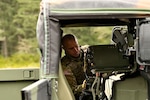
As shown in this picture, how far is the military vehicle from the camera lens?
10.9 ft

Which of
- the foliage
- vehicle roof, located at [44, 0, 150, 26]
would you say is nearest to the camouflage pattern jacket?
vehicle roof, located at [44, 0, 150, 26]

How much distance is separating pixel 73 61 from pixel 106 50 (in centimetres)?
84

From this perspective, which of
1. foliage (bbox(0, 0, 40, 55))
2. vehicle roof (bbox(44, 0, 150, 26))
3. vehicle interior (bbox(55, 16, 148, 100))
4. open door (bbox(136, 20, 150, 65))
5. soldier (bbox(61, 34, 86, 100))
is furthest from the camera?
foliage (bbox(0, 0, 40, 55))

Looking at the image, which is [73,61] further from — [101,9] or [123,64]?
[101,9]

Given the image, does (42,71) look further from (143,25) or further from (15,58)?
(15,58)

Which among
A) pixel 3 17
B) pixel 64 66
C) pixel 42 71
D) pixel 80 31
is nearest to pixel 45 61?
pixel 42 71

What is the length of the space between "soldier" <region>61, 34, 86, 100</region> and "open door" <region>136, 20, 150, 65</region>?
→ 1.18m

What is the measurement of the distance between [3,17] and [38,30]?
1578 cm

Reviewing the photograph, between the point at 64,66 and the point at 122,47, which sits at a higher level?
the point at 122,47

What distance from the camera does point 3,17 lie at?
19.0 m

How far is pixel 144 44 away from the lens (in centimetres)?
326

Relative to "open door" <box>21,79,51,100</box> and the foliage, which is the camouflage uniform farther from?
the foliage

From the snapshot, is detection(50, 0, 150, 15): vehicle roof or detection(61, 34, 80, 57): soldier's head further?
detection(61, 34, 80, 57): soldier's head

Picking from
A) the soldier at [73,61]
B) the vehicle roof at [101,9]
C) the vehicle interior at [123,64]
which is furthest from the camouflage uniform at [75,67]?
the vehicle roof at [101,9]
